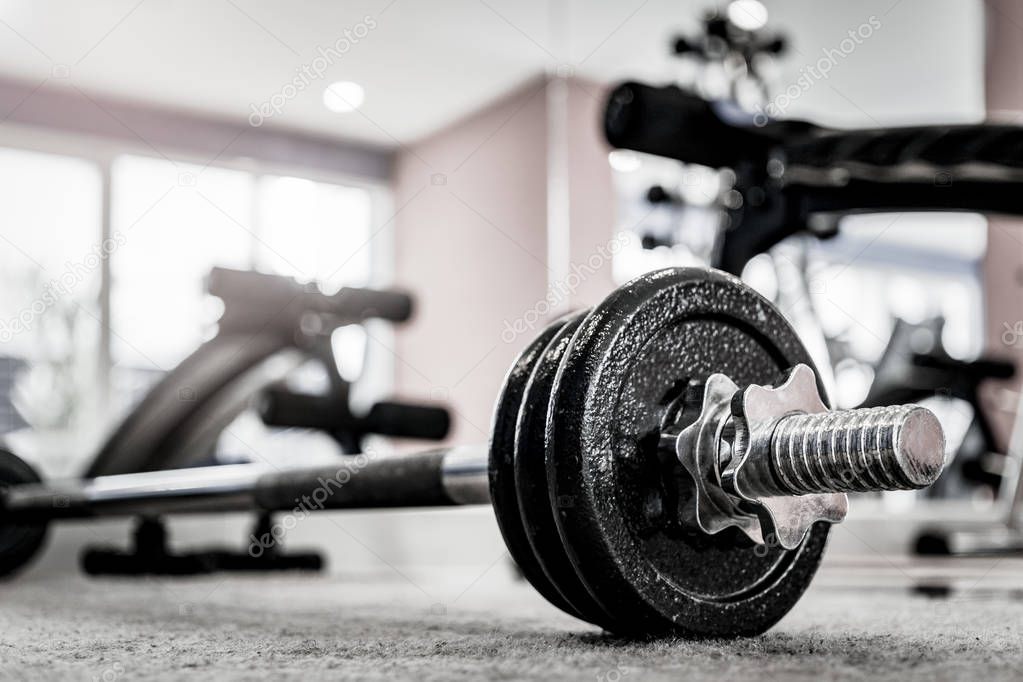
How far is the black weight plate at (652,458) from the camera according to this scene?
683mm

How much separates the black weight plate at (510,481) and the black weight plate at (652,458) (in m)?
0.05

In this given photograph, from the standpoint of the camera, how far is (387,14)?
457cm

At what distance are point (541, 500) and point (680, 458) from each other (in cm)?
10

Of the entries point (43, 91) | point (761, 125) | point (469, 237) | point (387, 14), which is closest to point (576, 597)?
point (761, 125)

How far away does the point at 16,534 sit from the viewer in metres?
1.98

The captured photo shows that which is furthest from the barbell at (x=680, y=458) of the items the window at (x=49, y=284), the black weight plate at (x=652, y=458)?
the window at (x=49, y=284)

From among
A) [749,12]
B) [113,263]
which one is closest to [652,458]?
[749,12]

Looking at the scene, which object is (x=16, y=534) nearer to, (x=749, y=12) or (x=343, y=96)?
(x=749, y=12)

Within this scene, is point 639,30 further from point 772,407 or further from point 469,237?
point 772,407

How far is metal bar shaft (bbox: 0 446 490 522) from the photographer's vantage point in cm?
88

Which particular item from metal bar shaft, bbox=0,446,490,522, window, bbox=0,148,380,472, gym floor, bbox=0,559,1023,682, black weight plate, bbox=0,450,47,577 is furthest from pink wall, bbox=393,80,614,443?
gym floor, bbox=0,559,1023,682

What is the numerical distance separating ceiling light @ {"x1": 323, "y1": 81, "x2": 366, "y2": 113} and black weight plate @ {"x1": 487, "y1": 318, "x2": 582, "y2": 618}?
4.81 meters

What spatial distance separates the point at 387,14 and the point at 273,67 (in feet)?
2.49

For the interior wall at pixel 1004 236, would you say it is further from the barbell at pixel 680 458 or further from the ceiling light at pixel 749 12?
the barbell at pixel 680 458
